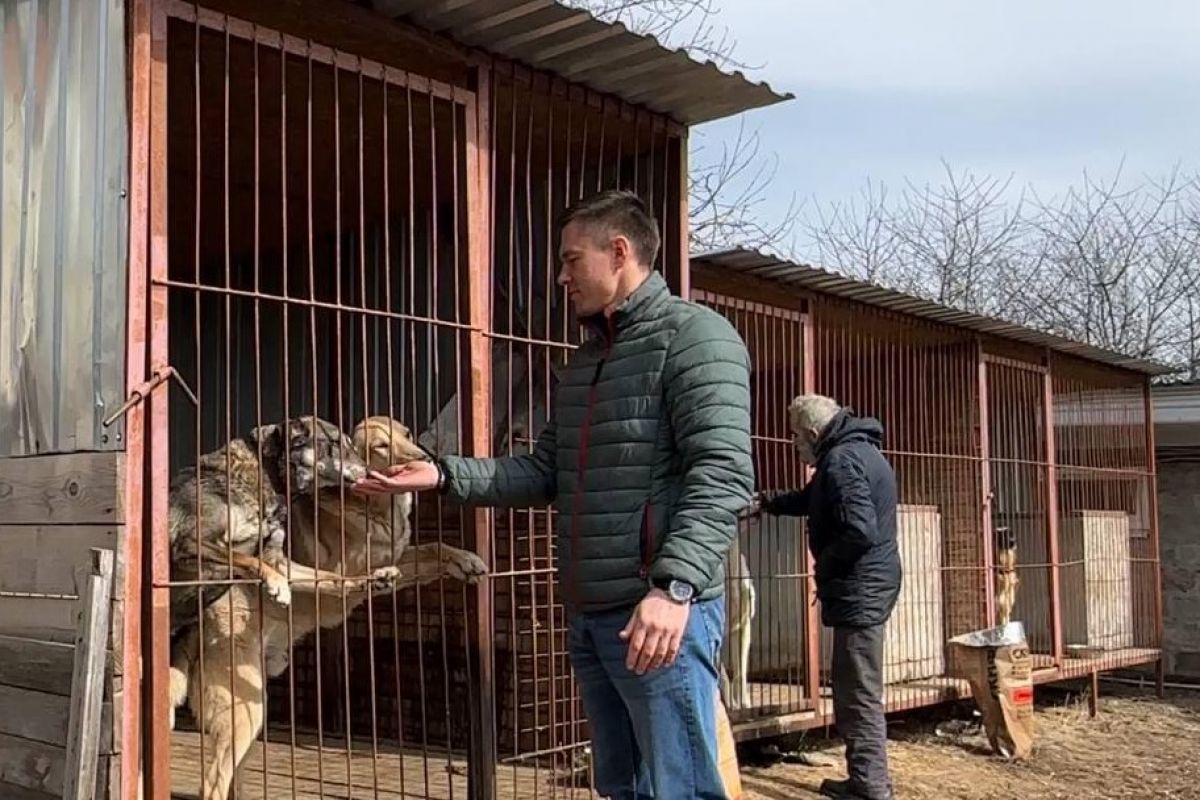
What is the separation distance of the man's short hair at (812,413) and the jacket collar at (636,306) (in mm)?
3336

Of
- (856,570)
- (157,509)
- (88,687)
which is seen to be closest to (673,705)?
(88,687)

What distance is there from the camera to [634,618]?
3002mm

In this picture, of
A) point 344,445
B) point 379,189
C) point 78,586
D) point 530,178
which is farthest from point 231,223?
point 78,586

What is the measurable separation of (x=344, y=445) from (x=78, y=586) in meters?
1.68

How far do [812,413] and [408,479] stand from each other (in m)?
3.35

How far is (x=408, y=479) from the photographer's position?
379 centimetres

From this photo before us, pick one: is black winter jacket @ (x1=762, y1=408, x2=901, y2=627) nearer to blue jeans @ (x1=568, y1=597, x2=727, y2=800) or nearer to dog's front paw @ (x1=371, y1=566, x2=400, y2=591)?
dog's front paw @ (x1=371, y1=566, x2=400, y2=591)

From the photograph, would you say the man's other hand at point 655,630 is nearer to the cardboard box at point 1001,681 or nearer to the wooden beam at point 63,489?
the wooden beam at point 63,489

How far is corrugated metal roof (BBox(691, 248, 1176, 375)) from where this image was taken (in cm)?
718

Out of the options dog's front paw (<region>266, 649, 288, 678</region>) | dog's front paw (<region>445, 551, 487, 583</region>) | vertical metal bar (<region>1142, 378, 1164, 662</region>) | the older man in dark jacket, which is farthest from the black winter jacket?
vertical metal bar (<region>1142, 378, 1164, 662</region>)

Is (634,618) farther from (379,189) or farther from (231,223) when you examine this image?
(231,223)

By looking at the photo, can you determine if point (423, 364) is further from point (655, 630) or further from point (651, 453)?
point (655, 630)

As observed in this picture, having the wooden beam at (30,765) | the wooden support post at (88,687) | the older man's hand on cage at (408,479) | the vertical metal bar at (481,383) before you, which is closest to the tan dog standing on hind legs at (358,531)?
the vertical metal bar at (481,383)

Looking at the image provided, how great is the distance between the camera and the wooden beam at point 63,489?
375cm
